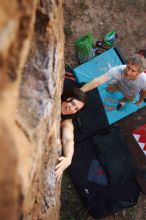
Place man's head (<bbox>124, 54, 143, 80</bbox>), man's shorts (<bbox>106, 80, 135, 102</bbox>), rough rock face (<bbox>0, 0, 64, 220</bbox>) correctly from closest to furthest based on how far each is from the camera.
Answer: rough rock face (<bbox>0, 0, 64, 220</bbox>)
man's head (<bbox>124, 54, 143, 80</bbox>)
man's shorts (<bbox>106, 80, 135, 102</bbox>)

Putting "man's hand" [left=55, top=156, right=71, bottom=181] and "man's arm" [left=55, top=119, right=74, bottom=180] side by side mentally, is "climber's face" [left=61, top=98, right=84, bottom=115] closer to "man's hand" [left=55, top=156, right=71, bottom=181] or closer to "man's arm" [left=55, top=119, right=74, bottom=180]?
"man's arm" [left=55, top=119, right=74, bottom=180]

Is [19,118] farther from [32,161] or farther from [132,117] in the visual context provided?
[132,117]

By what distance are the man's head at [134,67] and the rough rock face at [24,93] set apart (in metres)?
2.18

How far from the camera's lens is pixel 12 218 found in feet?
4.98

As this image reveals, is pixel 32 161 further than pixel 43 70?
No

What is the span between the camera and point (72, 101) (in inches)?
170

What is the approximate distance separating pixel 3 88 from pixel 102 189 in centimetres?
432

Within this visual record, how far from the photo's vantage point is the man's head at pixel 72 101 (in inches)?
168

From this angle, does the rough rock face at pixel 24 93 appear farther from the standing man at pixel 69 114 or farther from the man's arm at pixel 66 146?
the standing man at pixel 69 114

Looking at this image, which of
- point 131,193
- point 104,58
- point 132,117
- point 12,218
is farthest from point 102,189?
point 12,218

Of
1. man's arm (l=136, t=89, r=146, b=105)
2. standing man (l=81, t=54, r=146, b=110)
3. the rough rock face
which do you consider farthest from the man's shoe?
the rough rock face

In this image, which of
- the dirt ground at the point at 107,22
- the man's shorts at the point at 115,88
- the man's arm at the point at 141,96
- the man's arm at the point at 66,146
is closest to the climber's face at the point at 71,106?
the man's arm at the point at 66,146

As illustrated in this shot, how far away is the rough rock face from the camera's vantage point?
1458mm

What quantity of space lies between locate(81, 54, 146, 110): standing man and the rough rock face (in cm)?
224
